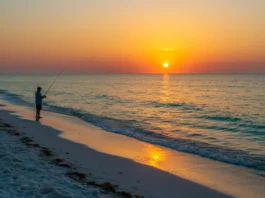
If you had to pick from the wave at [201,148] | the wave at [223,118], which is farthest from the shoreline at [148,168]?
the wave at [223,118]

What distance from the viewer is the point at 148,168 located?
884 centimetres

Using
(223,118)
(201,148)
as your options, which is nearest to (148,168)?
(201,148)

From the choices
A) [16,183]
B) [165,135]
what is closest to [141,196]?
[16,183]

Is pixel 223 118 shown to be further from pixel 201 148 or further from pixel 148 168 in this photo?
pixel 148 168

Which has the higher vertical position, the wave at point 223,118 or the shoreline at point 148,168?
the shoreline at point 148,168

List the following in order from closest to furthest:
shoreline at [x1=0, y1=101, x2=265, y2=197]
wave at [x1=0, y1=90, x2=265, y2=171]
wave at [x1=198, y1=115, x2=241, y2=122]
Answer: shoreline at [x1=0, y1=101, x2=265, y2=197]
wave at [x1=0, y1=90, x2=265, y2=171]
wave at [x1=198, y1=115, x2=241, y2=122]

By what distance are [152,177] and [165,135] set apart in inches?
284

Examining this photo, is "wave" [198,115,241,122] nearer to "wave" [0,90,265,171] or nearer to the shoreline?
"wave" [0,90,265,171]

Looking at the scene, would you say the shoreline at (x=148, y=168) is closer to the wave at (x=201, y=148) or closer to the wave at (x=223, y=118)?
the wave at (x=201, y=148)

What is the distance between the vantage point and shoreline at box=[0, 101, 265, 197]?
7211 mm

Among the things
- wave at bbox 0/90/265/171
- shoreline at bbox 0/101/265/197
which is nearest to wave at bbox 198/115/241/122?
wave at bbox 0/90/265/171

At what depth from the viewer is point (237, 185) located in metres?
7.59

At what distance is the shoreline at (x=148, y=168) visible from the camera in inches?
284

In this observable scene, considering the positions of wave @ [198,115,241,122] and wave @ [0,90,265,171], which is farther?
wave @ [198,115,241,122]
